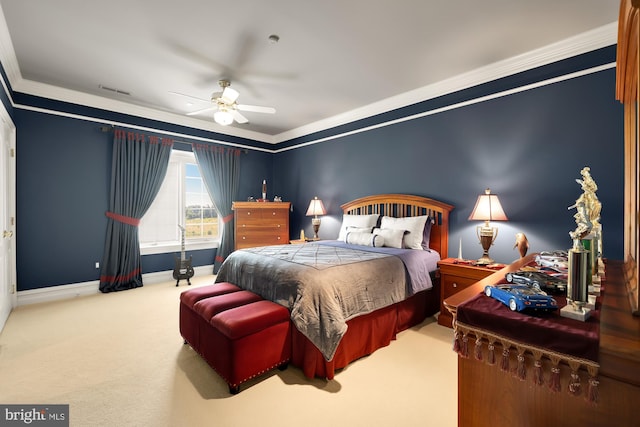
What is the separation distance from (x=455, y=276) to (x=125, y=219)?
187 inches

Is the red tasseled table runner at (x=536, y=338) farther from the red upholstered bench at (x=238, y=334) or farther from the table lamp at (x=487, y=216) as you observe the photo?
the table lamp at (x=487, y=216)

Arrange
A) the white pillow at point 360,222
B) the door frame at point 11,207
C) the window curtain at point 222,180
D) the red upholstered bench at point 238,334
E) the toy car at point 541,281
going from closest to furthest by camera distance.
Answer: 1. the toy car at point 541,281
2. the red upholstered bench at point 238,334
3. the door frame at point 11,207
4. the white pillow at point 360,222
5. the window curtain at point 222,180

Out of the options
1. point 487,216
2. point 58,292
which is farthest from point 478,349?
point 58,292

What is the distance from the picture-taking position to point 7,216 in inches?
130

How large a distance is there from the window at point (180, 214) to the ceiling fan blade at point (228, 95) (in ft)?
7.27

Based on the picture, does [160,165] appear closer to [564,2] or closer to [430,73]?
[430,73]

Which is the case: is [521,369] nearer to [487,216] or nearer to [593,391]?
[593,391]

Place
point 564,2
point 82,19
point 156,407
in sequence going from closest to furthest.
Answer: point 156,407 < point 564,2 < point 82,19

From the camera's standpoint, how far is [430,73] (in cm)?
343

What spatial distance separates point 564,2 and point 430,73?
1321mm

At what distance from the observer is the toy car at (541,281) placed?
1258 millimetres

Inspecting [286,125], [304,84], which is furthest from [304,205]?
[304,84]

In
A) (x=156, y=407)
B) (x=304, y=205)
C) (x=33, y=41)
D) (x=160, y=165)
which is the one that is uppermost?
(x=33, y=41)

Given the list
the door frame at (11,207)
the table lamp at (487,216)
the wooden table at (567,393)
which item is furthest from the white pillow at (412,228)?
the door frame at (11,207)
